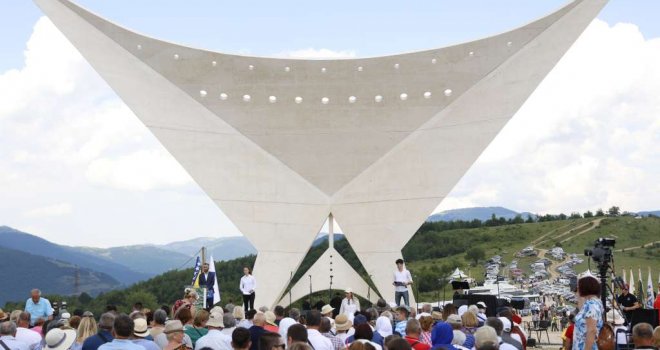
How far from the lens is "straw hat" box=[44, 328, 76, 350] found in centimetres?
726

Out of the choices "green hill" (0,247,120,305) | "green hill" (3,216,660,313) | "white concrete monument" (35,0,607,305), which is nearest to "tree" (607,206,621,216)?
"green hill" (3,216,660,313)

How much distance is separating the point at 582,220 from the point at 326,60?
50.0 metres

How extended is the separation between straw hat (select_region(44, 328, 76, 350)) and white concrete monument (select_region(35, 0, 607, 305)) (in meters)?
11.4

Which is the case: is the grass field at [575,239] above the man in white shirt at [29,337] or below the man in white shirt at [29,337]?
above

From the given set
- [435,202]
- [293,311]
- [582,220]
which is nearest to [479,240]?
[582,220]

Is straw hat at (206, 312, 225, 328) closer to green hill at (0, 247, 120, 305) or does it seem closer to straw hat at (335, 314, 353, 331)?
straw hat at (335, 314, 353, 331)

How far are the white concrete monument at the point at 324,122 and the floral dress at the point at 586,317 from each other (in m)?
12.3

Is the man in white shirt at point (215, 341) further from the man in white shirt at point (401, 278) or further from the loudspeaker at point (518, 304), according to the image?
the man in white shirt at point (401, 278)

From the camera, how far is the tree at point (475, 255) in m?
55.5

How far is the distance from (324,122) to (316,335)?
12.4 meters

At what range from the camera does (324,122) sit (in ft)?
63.5

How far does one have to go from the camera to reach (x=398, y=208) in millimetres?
19344

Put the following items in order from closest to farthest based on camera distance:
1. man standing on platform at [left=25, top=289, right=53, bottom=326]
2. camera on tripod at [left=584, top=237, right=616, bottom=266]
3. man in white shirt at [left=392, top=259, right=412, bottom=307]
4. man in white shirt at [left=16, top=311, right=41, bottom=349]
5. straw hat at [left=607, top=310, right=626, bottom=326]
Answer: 1. man in white shirt at [left=16, top=311, right=41, bottom=349]
2. straw hat at [left=607, top=310, right=626, bottom=326]
3. camera on tripod at [left=584, top=237, right=616, bottom=266]
4. man standing on platform at [left=25, top=289, right=53, bottom=326]
5. man in white shirt at [left=392, top=259, right=412, bottom=307]

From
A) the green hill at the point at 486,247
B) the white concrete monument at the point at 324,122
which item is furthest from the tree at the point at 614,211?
the white concrete monument at the point at 324,122
